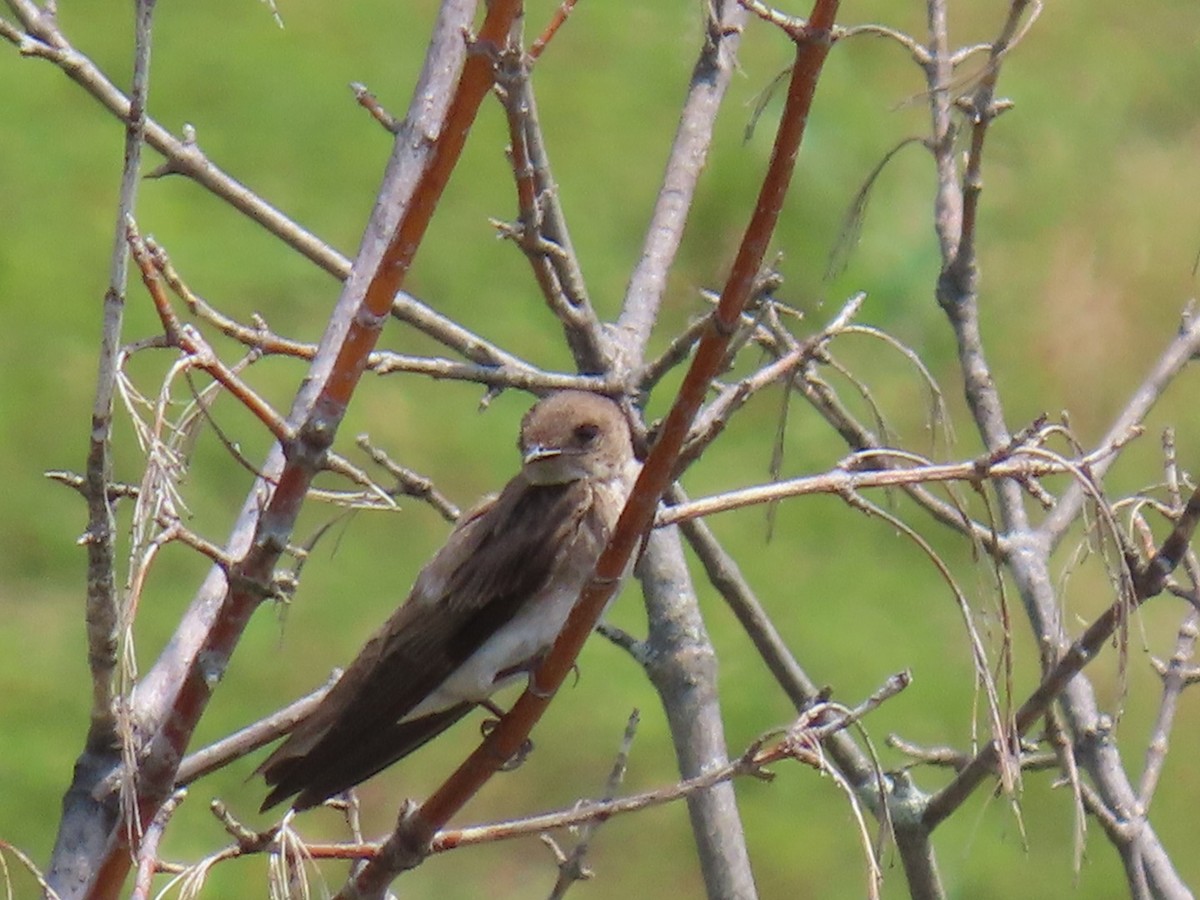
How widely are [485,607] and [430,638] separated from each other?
122mm

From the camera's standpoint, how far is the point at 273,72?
9047 mm

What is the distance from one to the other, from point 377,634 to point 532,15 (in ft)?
19.7

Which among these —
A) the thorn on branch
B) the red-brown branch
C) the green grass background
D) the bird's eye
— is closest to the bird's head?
the bird's eye

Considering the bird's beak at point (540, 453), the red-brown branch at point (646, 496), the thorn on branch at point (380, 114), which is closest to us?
the red-brown branch at point (646, 496)

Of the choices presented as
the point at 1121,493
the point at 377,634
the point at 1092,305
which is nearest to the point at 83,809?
the point at 377,634

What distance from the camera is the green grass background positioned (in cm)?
641

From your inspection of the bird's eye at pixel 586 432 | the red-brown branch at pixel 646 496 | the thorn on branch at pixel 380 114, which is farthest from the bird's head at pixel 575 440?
the red-brown branch at pixel 646 496

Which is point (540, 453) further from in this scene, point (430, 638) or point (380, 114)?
point (380, 114)

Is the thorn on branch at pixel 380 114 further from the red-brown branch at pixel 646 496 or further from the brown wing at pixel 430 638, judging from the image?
the brown wing at pixel 430 638

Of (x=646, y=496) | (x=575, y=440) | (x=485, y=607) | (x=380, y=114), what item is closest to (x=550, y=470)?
(x=575, y=440)

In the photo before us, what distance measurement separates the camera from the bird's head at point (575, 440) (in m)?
3.68

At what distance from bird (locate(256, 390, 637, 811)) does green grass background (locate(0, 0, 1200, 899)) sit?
2019 mm

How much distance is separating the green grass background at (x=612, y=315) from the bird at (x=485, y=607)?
2019mm

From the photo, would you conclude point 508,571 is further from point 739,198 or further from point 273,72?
point 273,72
